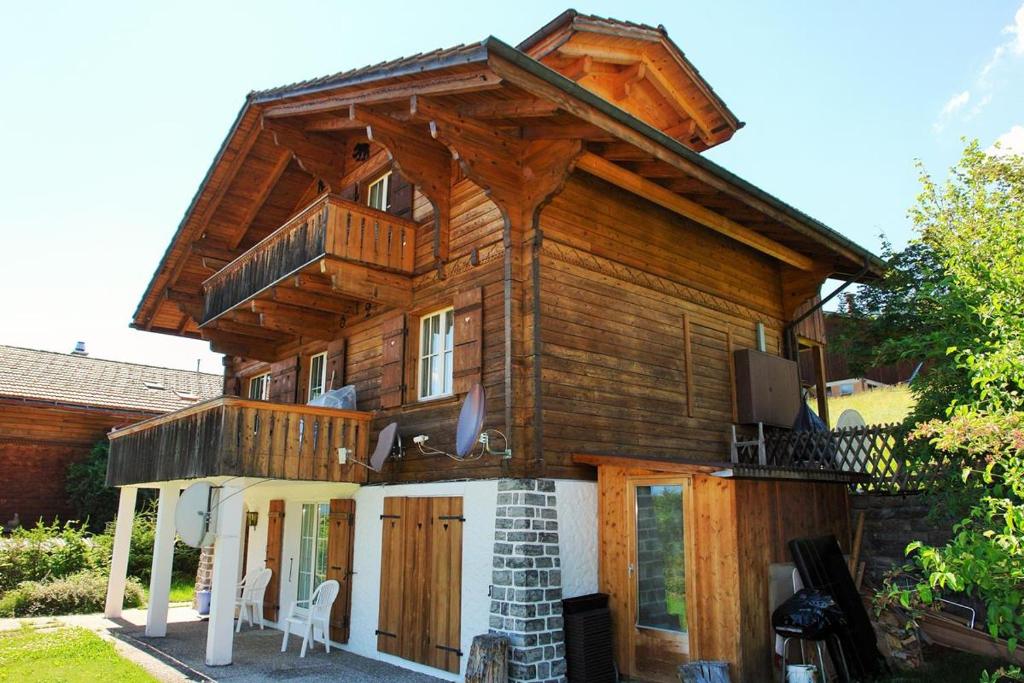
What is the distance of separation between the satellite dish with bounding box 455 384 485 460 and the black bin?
200 centimetres

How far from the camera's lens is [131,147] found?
13.4 metres

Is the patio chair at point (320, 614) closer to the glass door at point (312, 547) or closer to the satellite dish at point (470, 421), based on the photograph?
the glass door at point (312, 547)

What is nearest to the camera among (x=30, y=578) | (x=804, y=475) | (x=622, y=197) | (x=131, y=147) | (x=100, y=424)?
(x=804, y=475)

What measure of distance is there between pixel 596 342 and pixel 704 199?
115 inches

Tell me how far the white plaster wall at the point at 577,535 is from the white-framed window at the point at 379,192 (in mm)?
5552

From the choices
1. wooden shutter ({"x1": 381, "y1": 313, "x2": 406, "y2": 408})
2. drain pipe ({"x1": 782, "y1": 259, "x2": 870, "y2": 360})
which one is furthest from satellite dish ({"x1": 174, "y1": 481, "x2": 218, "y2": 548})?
drain pipe ({"x1": 782, "y1": 259, "x2": 870, "y2": 360})

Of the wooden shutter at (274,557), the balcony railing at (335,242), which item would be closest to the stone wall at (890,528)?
the balcony railing at (335,242)

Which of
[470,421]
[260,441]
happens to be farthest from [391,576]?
[470,421]

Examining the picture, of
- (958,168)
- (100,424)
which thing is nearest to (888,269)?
(958,168)

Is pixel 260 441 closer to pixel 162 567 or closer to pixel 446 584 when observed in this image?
pixel 446 584

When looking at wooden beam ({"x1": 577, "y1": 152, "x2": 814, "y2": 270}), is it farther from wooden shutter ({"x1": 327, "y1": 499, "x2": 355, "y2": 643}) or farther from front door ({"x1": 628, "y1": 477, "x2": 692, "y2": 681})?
wooden shutter ({"x1": 327, "y1": 499, "x2": 355, "y2": 643})

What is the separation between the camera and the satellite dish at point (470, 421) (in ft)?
26.9

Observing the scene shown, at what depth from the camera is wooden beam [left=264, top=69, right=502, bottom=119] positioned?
Answer: 25.5ft

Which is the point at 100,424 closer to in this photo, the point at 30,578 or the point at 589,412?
the point at 30,578
